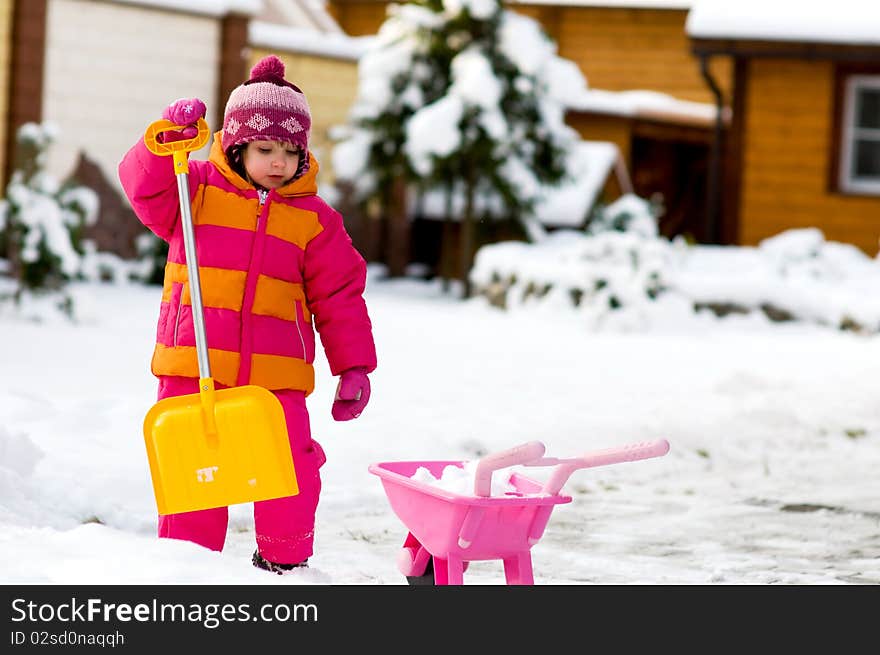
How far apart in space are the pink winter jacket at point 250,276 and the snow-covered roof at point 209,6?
11.8 meters

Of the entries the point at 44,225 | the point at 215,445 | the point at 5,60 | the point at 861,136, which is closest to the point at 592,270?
the point at 44,225

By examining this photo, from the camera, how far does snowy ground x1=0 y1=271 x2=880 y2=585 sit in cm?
458

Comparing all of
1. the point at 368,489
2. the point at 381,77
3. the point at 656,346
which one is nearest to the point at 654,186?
the point at 381,77

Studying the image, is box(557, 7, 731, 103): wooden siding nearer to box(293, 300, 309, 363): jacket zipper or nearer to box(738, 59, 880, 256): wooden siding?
box(738, 59, 880, 256): wooden siding

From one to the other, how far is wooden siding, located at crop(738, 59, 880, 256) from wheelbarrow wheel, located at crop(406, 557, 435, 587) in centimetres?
1202

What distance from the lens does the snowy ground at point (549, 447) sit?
4578 millimetres

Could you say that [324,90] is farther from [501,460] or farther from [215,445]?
[501,460]

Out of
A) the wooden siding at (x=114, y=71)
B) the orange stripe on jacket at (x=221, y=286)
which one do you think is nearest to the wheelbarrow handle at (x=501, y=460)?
the orange stripe on jacket at (x=221, y=286)

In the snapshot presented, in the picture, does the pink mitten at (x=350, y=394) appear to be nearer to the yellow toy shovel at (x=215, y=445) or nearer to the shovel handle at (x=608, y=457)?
the yellow toy shovel at (x=215, y=445)

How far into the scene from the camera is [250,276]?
3.92 metres

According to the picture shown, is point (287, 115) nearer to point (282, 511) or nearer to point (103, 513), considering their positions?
point (282, 511)

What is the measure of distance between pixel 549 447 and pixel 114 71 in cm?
944

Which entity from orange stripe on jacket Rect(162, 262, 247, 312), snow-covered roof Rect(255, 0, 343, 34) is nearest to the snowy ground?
orange stripe on jacket Rect(162, 262, 247, 312)

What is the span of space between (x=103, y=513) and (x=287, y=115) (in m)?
1.55
